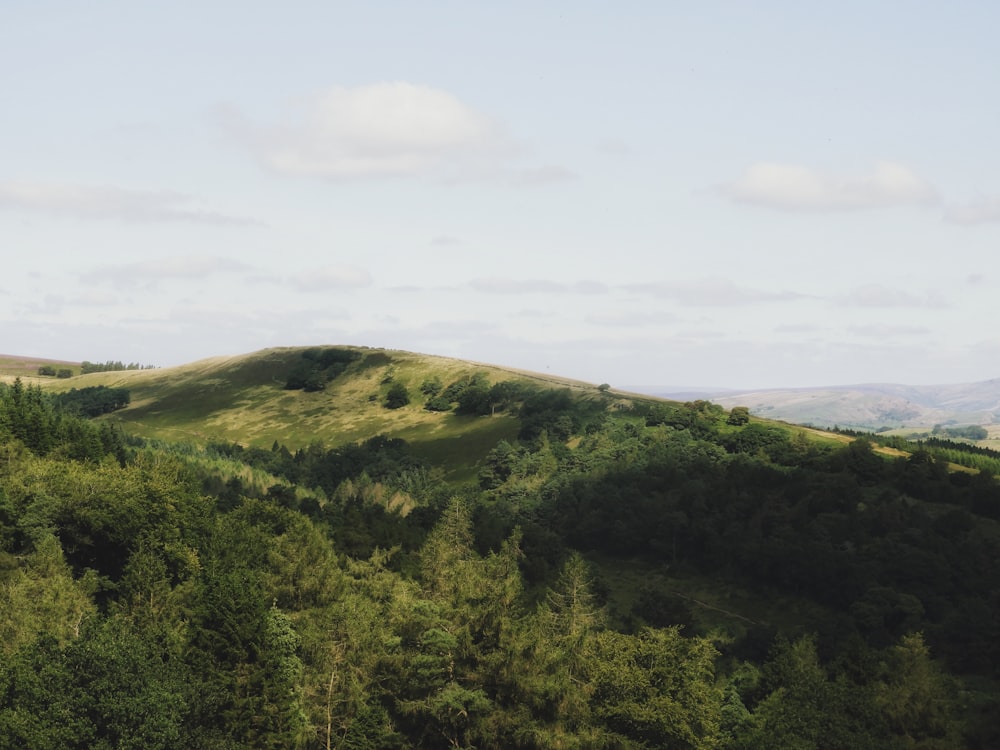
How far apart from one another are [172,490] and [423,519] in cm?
5949

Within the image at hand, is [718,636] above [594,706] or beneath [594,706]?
beneath

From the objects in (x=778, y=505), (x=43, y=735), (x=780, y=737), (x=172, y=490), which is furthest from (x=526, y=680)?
(x=778, y=505)

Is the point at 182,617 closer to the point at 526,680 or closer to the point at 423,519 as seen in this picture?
the point at 526,680

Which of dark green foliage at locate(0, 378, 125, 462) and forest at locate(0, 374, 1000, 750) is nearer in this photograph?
forest at locate(0, 374, 1000, 750)

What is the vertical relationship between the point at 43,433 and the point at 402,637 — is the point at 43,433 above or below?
above

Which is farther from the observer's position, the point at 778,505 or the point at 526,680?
the point at 778,505

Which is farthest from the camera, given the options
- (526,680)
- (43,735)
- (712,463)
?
(712,463)

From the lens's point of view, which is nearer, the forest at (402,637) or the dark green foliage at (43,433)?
the forest at (402,637)

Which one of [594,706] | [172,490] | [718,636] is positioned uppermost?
[172,490]

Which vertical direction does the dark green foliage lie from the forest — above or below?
above

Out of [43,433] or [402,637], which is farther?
[43,433]

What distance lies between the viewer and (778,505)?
17000 centimetres

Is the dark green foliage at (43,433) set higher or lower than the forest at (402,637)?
higher

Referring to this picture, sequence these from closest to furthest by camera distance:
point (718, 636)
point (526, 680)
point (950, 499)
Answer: point (526, 680), point (718, 636), point (950, 499)
